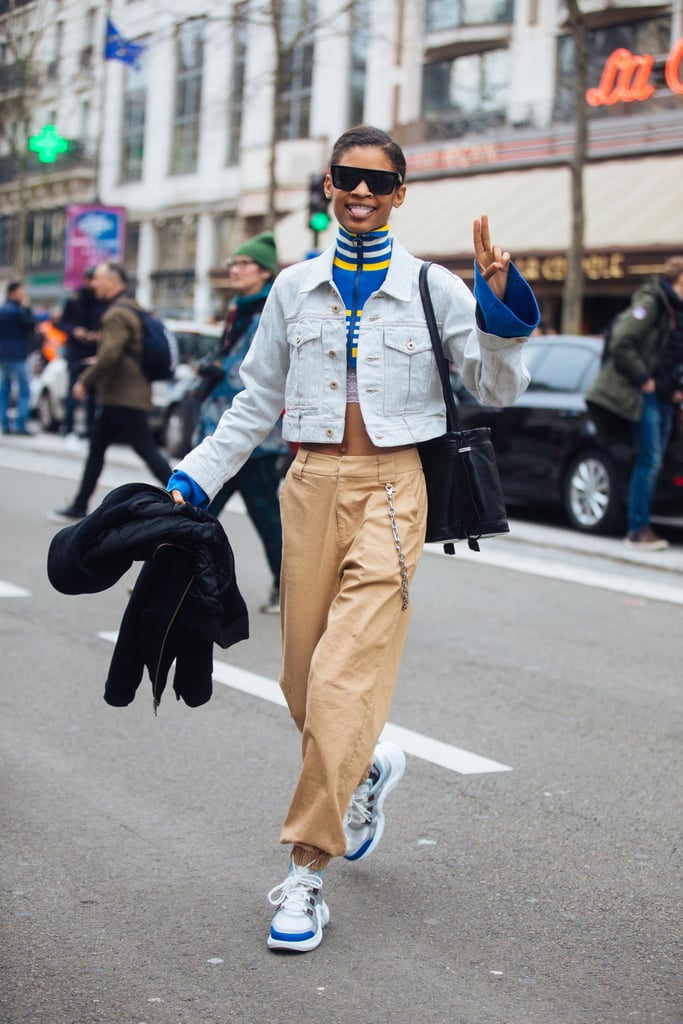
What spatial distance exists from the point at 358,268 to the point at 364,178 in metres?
0.23

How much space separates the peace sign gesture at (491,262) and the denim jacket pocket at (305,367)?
1.80ft

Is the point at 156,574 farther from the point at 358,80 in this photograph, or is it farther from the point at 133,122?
the point at 133,122

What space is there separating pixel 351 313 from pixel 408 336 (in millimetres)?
160

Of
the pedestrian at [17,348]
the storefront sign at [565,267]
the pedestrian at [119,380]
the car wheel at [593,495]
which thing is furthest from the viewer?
the storefront sign at [565,267]

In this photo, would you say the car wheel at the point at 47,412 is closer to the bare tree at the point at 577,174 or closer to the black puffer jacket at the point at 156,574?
the bare tree at the point at 577,174

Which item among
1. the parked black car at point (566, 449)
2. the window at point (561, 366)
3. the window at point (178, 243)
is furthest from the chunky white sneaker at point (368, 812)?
the window at point (178, 243)

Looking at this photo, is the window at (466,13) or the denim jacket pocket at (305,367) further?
the window at (466,13)

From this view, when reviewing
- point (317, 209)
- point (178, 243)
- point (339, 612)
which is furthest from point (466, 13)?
point (339, 612)

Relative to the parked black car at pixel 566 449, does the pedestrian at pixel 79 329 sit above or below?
above

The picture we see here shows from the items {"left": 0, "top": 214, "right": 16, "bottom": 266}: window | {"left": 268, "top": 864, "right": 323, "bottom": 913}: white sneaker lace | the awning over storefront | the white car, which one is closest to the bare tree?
the awning over storefront

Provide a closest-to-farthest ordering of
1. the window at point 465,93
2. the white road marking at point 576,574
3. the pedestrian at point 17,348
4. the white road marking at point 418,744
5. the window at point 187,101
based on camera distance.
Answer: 1. the white road marking at point 418,744
2. the white road marking at point 576,574
3. the pedestrian at point 17,348
4. the window at point 465,93
5. the window at point 187,101

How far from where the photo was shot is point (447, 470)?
392 centimetres

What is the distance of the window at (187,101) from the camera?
4162 centimetres

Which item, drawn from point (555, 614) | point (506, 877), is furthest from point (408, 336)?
point (555, 614)
